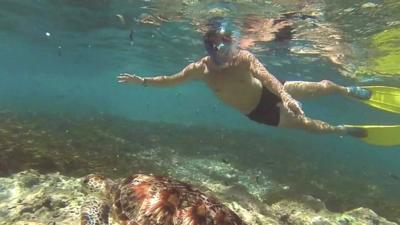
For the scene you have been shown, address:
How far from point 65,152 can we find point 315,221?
7.74 metres

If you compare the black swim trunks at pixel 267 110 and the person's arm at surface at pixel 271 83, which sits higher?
the person's arm at surface at pixel 271 83

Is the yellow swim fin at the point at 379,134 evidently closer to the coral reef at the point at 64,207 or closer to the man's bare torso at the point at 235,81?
the coral reef at the point at 64,207

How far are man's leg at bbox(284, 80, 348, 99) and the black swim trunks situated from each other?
0.84 meters

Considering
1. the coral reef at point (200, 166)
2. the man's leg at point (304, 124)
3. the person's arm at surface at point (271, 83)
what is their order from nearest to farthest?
the person's arm at surface at point (271, 83) → the man's leg at point (304, 124) → the coral reef at point (200, 166)

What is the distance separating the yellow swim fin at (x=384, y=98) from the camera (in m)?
11.9

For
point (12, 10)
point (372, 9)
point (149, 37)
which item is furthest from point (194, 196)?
point (12, 10)

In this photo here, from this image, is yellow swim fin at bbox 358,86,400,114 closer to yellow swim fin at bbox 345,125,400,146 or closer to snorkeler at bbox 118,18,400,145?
yellow swim fin at bbox 345,125,400,146

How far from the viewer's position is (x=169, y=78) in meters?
9.49

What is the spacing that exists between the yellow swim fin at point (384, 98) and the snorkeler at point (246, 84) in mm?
1669

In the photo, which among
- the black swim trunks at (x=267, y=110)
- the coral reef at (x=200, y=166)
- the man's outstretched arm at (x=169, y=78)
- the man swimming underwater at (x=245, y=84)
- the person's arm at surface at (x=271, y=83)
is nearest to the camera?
the person's arm at surface at (x=271, y=83)

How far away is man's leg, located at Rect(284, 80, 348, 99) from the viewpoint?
33.2 ft

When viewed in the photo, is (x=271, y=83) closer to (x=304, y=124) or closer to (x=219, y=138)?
(x=304, y=124)

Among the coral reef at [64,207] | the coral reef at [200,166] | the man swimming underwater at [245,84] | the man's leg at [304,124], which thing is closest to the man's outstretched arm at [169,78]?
the man swimming underwater at [245,84]

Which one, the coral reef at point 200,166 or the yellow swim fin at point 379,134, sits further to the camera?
the yellow swim fin at point 379,134
